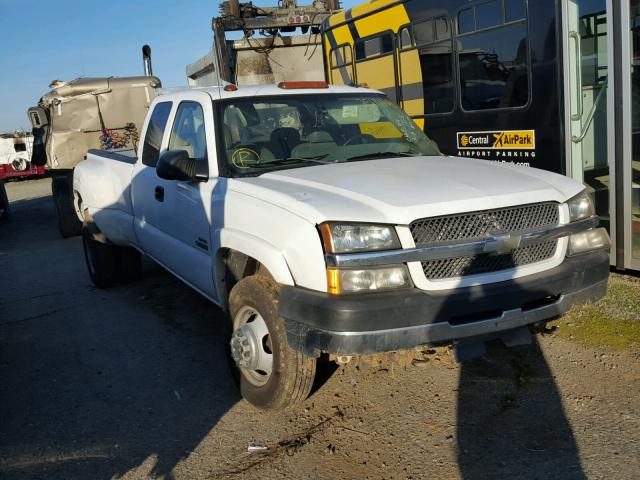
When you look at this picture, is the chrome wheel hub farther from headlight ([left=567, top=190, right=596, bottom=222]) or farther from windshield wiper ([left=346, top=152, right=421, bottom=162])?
headlight ([left=567, top=190, right=596, bottom=222])

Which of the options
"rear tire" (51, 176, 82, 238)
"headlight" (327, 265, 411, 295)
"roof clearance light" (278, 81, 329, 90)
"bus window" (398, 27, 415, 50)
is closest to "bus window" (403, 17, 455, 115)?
"bus window" (398, 27, 415, 50)

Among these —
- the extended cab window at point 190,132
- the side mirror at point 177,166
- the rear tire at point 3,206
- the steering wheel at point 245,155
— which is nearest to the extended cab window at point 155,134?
the extended cab window at point 190,132

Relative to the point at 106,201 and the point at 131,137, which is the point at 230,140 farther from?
the point at 131,137

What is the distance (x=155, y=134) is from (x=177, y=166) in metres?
1.25

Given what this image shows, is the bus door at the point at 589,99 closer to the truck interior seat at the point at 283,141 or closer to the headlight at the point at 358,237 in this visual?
the truck interior seat at the point at 283,141

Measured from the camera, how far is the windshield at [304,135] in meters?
4.48

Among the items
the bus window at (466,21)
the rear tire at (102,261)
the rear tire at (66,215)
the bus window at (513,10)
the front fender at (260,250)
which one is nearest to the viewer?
the front fender at (260,250)

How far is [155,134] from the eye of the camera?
18.3ft

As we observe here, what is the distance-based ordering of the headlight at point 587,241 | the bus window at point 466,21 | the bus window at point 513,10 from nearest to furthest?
the headlight at point 587,241
the bus window at point 513,10
the bus window at point 466,21

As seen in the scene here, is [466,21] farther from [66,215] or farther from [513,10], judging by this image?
[66,215]

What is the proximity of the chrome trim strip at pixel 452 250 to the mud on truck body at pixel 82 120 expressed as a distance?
9165 millimetres

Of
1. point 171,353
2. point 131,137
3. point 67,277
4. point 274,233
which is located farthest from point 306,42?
point 274,233

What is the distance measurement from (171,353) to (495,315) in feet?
9.02

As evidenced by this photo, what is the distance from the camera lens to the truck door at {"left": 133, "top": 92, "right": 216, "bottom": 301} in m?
4.53
